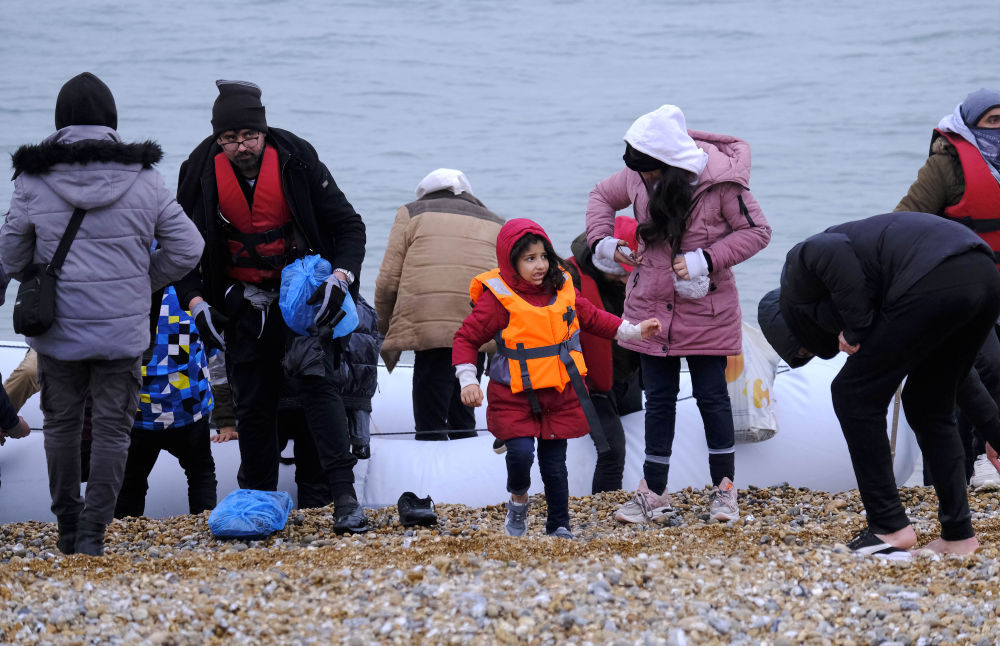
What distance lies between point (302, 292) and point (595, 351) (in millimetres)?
1604

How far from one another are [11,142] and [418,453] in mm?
20739

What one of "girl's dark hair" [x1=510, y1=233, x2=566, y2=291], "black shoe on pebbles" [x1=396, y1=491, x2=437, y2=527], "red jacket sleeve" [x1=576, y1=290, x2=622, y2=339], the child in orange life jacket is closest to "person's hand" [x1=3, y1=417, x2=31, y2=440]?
"black shoe on pebbles" [x1=396, y1=491, x2=437, y2=527]

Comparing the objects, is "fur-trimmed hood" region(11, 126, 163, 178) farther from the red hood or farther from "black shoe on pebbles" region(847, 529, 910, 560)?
"black shoe on pebbles" region(847, 529, 910, 560)

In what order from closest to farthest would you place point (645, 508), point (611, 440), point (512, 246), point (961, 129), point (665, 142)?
point (512, 246)
point (665, 142)
point (645, 508)
point (961, 129)
point (611, 440)

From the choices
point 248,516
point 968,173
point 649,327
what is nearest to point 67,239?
point 248,516

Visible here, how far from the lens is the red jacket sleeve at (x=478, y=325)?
16.4 ft

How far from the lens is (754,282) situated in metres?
17.2

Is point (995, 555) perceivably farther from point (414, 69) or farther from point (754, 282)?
→ point (414, 69)

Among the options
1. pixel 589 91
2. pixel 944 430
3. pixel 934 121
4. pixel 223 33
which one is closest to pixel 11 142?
pixel 223 33

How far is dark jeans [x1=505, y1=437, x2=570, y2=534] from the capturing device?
5.05 meters

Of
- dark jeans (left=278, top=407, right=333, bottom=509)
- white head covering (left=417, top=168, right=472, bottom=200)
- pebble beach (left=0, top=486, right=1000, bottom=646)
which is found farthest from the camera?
white head covering (left=417, top=168, right=472, bottom=200)

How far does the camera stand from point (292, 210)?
17.2ft

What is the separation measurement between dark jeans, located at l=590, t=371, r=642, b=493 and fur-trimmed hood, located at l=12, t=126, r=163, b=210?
2.53 meters

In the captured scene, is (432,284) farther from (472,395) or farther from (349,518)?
(472,395)
